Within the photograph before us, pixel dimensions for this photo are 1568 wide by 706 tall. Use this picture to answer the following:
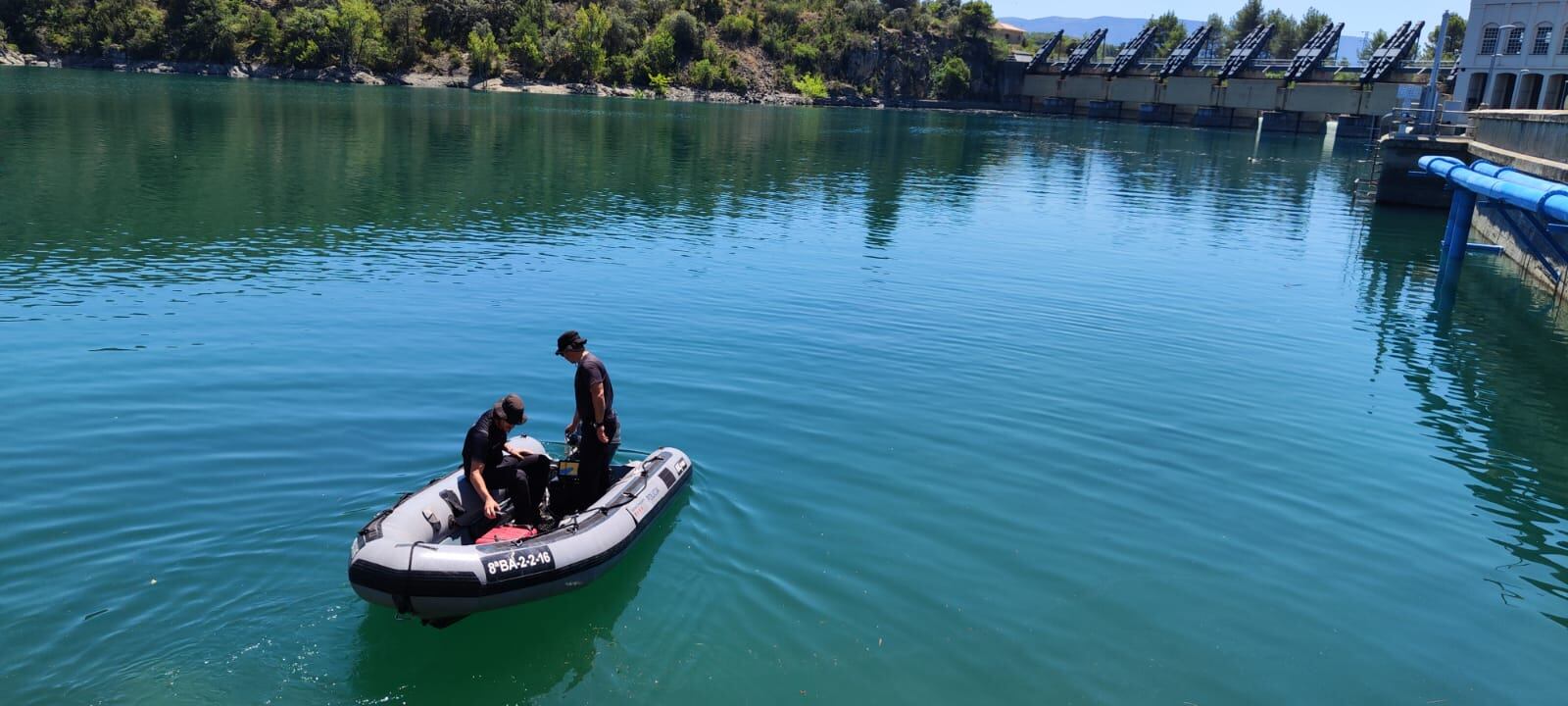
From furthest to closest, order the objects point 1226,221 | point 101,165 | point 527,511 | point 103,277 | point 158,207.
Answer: point 1226,221 < point 101,165 < point 158,207 < point 103,277 < point 527,511

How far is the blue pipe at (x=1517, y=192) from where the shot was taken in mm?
19750

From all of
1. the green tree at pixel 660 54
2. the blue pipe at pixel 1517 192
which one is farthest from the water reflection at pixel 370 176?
the green tree at pixel 660 54

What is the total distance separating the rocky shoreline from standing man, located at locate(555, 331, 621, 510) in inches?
4430

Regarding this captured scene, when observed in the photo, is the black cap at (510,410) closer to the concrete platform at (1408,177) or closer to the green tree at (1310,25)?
the concrete platform at (1408,177)

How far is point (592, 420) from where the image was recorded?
1015 centimetres

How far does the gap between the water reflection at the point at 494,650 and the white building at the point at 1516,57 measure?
73.4 m

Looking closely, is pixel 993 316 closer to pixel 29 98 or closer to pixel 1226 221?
pixel 1226 221

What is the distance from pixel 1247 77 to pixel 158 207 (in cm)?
11354

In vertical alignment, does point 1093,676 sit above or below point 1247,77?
below

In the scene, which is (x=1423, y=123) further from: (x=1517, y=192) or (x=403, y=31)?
(x=403, y=31)

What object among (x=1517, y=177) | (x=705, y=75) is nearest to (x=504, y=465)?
(x=1517, y=177)

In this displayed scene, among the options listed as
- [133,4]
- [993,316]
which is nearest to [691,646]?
[993,316]

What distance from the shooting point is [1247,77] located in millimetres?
115312

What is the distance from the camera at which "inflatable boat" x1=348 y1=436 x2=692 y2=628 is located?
810 centimetres
